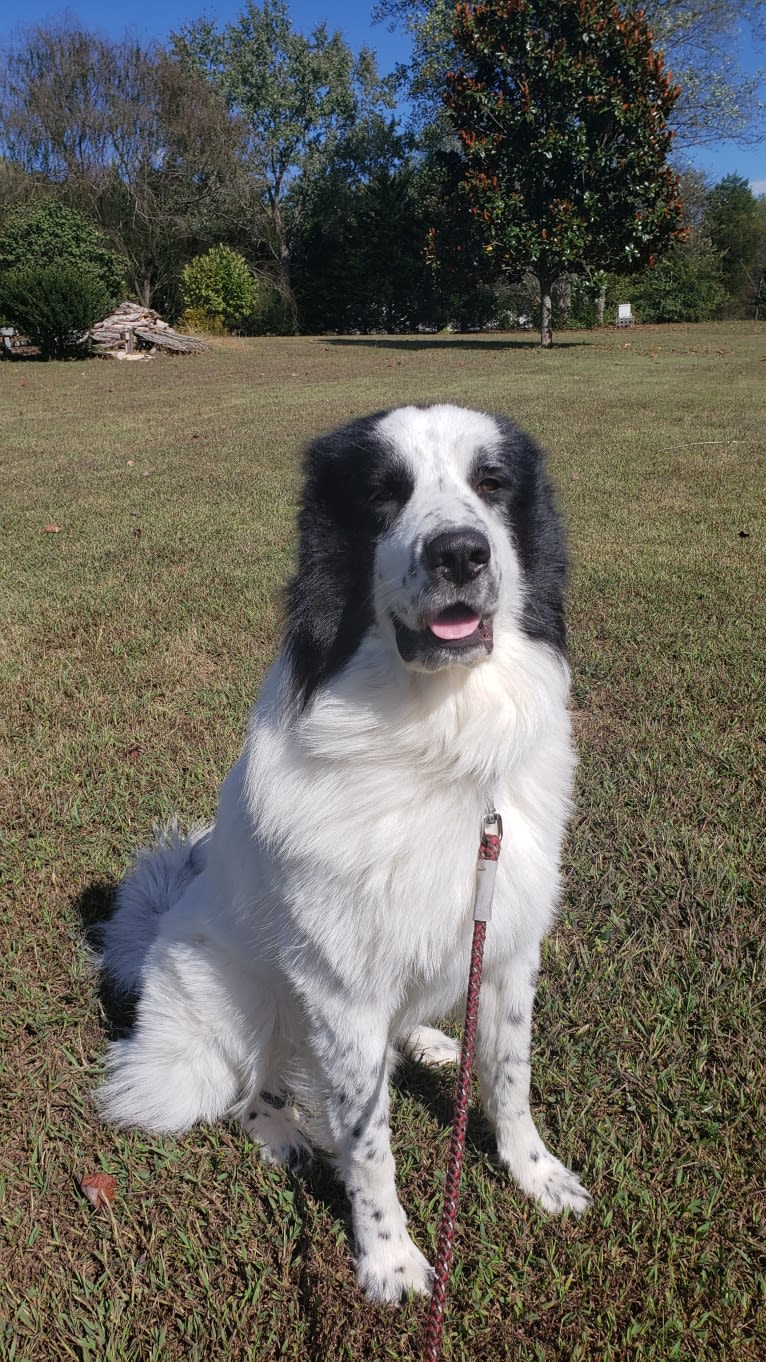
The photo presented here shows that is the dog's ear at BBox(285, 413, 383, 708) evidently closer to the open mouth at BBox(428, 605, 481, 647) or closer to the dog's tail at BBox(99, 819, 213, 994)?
the open mouth at BBox(428, 605, 481, 647)

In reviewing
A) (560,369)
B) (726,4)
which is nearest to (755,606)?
(560,369)

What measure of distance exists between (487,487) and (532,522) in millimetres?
127

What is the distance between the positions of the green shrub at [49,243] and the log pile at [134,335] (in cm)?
76

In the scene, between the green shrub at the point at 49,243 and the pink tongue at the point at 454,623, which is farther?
the green shrub at the point at 49,243

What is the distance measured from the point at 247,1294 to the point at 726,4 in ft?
101

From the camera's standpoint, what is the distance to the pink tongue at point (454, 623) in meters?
1.53

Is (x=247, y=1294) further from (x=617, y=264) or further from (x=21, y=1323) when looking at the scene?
(x=617, y=264)

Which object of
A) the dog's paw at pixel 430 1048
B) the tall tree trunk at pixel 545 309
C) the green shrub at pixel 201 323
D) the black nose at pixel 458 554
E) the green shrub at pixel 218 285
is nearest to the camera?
the black nose at pixel 458 554

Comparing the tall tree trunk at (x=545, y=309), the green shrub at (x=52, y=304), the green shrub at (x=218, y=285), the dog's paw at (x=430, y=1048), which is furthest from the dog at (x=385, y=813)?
the green shrub at (x=218, y=285)

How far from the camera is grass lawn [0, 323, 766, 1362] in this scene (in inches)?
63.2

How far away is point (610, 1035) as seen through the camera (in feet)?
6.98

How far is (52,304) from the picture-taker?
17500 mm

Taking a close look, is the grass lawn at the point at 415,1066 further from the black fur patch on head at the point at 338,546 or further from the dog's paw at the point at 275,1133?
the black fur patch on head at the point at 338,546

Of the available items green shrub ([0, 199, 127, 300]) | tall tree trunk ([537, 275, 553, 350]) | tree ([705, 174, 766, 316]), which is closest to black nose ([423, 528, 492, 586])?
tall tree trunk ([537, 275, 553, 350])
